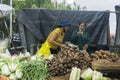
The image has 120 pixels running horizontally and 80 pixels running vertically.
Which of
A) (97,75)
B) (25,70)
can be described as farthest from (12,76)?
(97,75)

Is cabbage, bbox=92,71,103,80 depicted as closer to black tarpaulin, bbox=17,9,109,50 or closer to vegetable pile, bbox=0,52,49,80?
vegetable pile, bbox=0,52,49,80

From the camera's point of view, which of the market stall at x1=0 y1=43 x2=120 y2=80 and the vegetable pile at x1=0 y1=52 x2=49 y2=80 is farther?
the vegetable pile at x1=0 y1=52 x2=49 y2=80

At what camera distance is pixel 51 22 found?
14516 mm

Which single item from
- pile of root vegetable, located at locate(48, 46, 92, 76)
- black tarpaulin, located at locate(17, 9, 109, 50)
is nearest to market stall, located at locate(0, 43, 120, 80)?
pile of root vegetable, located at locate(48, 46, 92, 76)

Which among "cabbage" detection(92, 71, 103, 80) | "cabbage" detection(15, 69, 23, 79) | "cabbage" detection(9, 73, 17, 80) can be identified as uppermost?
"cabbage" detection(92, 71, 103, 80)

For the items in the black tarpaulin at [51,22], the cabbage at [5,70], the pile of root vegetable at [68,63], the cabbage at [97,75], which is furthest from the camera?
the black tarpaulin at [51,22]

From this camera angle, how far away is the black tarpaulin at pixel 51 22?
1441 cm

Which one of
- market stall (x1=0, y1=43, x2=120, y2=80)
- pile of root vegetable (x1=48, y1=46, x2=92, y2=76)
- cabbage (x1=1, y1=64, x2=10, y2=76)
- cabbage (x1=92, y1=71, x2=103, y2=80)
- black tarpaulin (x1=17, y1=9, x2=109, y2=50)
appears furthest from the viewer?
black tarpaulin (x1=17, y1=9, x2=109, y2=50)

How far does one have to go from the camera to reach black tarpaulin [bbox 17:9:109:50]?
47.3 feet

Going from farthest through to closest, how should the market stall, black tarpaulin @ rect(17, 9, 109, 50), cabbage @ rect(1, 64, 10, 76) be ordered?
black tarpaulin @ rect(17, 9, 109, 50)
cabbage @ rect(1, 64, 10, 76)
the market stall

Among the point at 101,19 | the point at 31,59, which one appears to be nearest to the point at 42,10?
the point at 101,19

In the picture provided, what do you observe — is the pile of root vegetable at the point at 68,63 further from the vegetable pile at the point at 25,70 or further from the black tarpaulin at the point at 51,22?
the black tarpaulin at the point at 51,22

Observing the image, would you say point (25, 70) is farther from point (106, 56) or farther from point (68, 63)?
point (106, 56)

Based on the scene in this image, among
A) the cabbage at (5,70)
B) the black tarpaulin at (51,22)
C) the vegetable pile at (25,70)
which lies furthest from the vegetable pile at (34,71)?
the black tarpaulin at (51,22)
